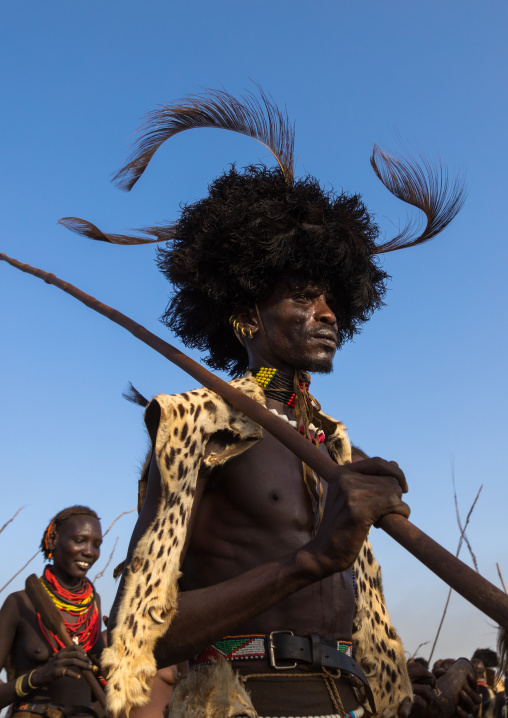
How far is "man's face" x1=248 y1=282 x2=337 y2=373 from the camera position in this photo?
11.3ft

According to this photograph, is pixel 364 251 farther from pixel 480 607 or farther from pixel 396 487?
pixel 480 607

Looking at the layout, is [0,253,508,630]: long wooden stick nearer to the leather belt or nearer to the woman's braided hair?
the leather belt

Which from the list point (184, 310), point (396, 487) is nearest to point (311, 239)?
point (184, 310)

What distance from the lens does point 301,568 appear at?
240 centimetres

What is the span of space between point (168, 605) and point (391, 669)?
110 cm

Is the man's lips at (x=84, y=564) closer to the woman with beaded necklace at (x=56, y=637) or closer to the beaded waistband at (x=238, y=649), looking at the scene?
the woman with beaded necklace at (x=56, y=637)

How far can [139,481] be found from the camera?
3.22 m

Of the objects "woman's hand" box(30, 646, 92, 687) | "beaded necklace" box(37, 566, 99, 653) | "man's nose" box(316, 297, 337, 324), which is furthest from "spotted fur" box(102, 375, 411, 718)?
"beaded necklace" box(37, 566, 99, 653)

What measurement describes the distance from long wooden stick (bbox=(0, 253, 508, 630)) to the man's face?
0.60 m

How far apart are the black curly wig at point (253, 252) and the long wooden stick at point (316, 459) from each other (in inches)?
27.5

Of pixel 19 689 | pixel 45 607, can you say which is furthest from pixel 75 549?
pixel 19 689

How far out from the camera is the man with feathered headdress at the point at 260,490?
254 centimetres

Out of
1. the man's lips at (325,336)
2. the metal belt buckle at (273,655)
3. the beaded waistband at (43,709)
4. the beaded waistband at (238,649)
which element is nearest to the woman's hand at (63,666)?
the beaded waistband at (43,709)

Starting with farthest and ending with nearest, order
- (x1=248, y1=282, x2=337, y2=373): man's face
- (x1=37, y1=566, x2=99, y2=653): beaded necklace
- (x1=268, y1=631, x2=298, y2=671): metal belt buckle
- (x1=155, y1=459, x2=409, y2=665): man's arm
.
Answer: (x1=37, y1=566, x2=99, y2=653): beaded necklace
(x1=248, y1=282, x2=337, y2=373): man's face
(x1=268, y1=631, x2=298, y2=671): metal belt buckle
(x1=155, y1=459, x2=409, y2=665): man's arm
